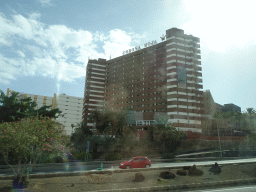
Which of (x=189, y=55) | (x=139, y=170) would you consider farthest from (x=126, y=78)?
(x=139, y=170)

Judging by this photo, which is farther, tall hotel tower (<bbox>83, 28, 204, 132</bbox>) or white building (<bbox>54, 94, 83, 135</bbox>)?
white building (<bbox>54, 94, 83, 135</bbox>)

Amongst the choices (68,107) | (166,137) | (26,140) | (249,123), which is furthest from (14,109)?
(68,107)

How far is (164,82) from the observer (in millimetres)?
71500

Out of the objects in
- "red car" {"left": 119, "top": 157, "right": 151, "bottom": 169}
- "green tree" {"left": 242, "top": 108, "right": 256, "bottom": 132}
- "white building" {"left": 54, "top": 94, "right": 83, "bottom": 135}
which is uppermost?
"white building" {"left": 54, "top": 94, "right": 83, "bottom": 135}

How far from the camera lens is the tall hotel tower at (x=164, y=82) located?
67.1 metres

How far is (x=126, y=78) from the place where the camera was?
86.1 metres

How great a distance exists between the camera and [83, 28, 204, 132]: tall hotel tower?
6712 centimetres

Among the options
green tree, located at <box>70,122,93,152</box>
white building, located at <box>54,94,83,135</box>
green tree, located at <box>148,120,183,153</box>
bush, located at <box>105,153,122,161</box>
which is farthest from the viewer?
white building, located at <box>54,94,83,135</box>

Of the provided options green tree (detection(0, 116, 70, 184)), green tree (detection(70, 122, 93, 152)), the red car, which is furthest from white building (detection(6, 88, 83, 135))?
green tree (detection(0, 116, 70, 184))

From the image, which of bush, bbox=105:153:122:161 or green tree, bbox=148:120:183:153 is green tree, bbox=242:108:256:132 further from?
bush, bbox=105:153:122:161

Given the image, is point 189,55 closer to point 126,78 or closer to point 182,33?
point 182,33

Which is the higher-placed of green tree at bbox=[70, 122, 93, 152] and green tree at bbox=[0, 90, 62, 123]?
green tree at bbox=[0, 90, 62, 123]

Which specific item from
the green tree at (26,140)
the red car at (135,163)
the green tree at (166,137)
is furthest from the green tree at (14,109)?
the green tree at (166,137)

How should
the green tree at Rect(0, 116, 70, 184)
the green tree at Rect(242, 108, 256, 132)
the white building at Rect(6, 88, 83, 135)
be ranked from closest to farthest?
the green tree at Rect(0, 116, 70, 184)
the green tree at Rect(242, 108, 256, 132)
the white building at Rect(6, 88, 83, 135)
